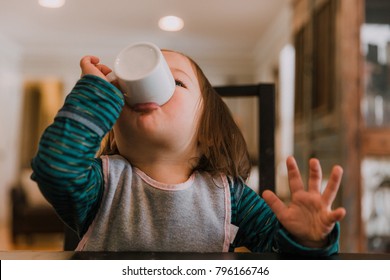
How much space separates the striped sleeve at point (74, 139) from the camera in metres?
0.26

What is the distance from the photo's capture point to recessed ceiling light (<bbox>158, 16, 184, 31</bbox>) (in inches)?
26.6

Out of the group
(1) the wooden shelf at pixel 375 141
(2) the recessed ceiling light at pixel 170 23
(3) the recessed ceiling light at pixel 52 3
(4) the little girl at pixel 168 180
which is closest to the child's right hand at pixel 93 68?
(4) the little girl at pixel 168 180

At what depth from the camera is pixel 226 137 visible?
0.37 metres

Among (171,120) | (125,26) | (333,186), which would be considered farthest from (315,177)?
(125,26)

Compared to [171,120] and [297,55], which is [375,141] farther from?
[171,120]

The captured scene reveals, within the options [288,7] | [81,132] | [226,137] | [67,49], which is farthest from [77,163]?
[288,7]

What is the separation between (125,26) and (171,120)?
0.39m

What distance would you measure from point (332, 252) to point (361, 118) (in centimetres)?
114

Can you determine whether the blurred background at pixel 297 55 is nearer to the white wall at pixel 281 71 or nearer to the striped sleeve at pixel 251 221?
the white wall at pixel 281 71

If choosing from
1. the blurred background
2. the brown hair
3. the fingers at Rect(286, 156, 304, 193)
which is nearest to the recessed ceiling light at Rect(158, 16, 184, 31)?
the blurred background

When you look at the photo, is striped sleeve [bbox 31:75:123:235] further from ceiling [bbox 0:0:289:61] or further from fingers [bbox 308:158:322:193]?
ceiling [bbox 0:0:289:61]

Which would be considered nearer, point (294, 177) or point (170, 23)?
point (294, 177)

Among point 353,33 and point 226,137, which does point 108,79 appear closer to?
point 226,137

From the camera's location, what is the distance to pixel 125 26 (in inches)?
25.8
